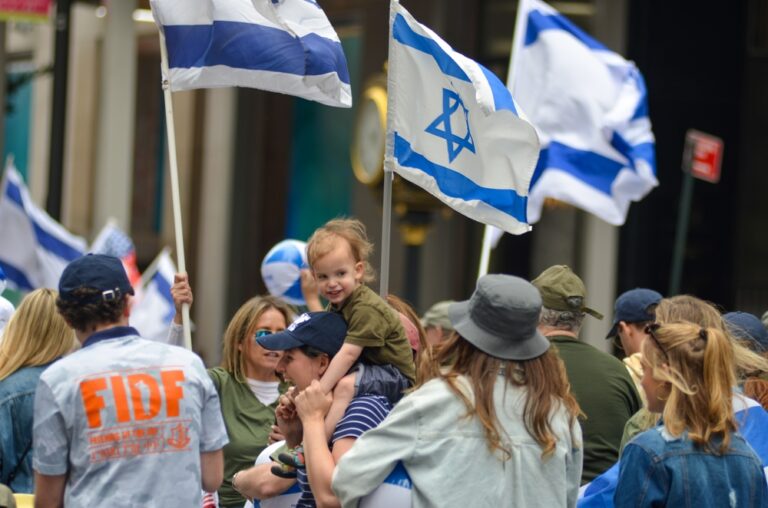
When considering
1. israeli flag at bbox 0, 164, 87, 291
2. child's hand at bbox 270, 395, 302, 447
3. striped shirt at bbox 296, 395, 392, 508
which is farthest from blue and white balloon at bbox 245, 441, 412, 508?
israeli flag at bbox 0, 164, 87, 291

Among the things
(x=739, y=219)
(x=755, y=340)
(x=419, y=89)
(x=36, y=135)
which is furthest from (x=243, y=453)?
(x=36, y=135)

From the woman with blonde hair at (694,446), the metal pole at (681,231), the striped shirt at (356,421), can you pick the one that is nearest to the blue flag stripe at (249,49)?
the striped shirt at (356,421)

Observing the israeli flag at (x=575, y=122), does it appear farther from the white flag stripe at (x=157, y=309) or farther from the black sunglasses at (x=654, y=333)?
the black sunglasses at (x=654, y=333)

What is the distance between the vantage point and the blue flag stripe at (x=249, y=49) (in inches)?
262

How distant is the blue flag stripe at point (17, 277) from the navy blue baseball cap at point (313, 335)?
715 centimetres

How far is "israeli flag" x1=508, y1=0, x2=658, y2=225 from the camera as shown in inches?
372

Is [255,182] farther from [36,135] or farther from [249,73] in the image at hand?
[249,73]

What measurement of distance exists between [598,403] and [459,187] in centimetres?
116

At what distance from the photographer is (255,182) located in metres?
20.5

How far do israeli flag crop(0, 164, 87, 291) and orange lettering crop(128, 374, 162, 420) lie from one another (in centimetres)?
700

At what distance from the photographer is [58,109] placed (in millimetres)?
13008

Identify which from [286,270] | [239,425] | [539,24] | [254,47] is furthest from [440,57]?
[539,24]

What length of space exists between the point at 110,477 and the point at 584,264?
35.1ft

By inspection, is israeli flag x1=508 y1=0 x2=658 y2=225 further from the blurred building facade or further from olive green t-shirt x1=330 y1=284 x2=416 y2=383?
olive green t-shirt x1=330 y1=284 x2=416 y2=383
